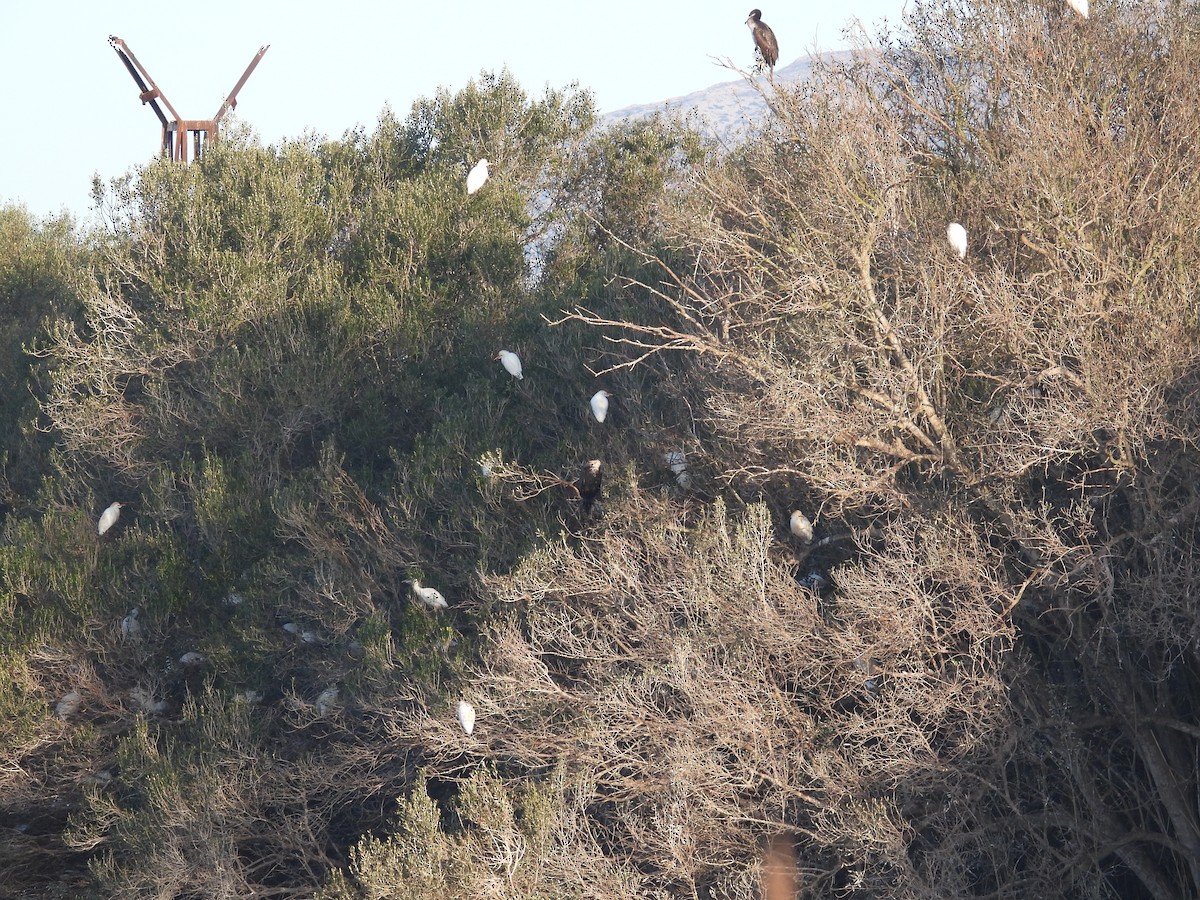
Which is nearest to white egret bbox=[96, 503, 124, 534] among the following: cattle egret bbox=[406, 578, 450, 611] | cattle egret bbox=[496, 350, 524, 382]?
cattle egret bbox=[406, 578, 450, 611]

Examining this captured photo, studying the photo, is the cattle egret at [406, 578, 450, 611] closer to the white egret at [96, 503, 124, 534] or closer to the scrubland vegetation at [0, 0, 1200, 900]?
the scrubland vegetation at [0, 0, 1200, 900]

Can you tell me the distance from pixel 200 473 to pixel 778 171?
25.5ft

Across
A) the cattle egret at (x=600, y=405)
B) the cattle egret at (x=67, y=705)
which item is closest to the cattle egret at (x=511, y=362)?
the cattle egret at (x=600, y=405)

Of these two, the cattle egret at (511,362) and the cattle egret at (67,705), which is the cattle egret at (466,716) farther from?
the cattle egret at (67,705)

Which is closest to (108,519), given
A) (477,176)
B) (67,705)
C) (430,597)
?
(67,705)

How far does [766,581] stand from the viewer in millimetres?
9406

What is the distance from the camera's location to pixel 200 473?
14148mm

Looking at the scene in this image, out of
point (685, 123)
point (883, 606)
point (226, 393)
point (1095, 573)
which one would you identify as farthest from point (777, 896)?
point (685, 123)

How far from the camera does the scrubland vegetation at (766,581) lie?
8461 mm

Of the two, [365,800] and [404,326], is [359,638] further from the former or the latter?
[404,326]

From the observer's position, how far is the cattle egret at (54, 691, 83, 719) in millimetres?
12398

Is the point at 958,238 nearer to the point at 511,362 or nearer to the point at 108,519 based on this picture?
the point at 511,362

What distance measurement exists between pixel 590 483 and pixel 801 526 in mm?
2037

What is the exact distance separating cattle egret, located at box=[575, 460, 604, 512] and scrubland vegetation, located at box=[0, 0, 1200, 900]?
0.19 m
